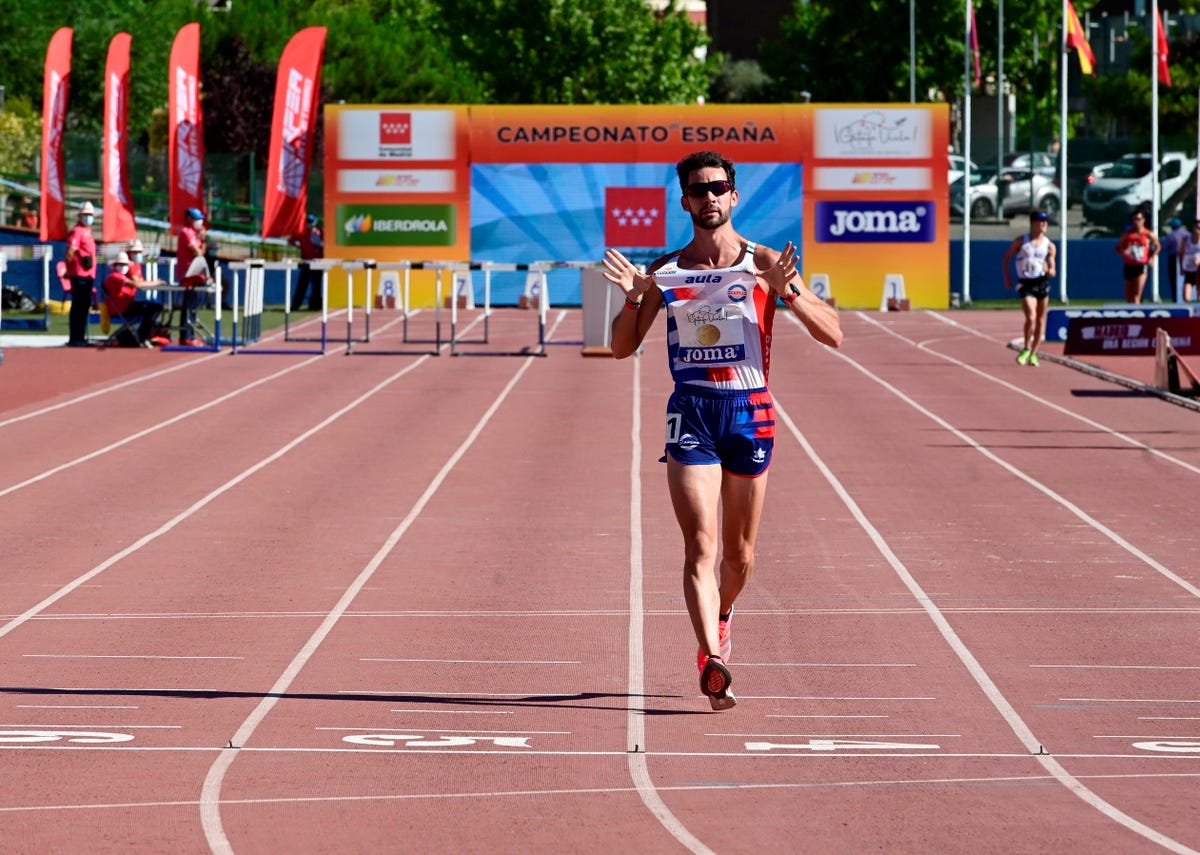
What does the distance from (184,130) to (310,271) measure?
5792mm

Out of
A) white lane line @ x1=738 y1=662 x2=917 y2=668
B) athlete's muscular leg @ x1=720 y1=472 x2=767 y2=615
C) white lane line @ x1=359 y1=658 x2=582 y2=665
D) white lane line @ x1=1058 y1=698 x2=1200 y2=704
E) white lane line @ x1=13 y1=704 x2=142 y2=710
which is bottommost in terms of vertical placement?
white lane line @ x1=1058 y1=698 x2=1200 y2=704

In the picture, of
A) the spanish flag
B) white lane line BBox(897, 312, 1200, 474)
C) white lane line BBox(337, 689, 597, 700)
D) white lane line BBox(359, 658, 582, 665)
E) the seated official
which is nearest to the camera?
white lane line BBox(337, 689, 597, 700)

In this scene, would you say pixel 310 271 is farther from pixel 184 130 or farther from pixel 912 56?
pixel 912 56

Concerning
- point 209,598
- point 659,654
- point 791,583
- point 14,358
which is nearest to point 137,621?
point 209,598

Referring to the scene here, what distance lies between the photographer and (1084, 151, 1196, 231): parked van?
46.6 m

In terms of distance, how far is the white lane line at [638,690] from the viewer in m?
6.01

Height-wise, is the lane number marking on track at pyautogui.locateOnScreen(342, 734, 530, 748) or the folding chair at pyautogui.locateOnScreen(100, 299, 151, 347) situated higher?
the folding chair at pyautogui.locateOnScreen(100, 299, 151, 347)

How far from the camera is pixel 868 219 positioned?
4066 cm

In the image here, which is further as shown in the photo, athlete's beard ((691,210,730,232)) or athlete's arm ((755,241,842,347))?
athlete's beard ((691,210,730,232))

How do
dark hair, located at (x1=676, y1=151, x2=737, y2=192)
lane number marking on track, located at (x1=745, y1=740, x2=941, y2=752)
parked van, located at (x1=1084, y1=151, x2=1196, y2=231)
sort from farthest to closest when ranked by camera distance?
parked van, located at (x1=1084, y1=151, x2=1196, y2=231)
dark hair, located at (x1=676, y1=151, x2=737, y2=192)
lane number marking on track, located at (x1=745, y1=740, x2=941, y2=752)

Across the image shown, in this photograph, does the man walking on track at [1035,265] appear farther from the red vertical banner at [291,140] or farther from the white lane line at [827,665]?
the white lane line at [827,665]

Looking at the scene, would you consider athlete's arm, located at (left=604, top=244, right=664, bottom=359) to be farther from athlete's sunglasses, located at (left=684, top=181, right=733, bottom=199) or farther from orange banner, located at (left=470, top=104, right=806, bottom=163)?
orange banner, located at (left=470, top=104, right=806, bottom=163)

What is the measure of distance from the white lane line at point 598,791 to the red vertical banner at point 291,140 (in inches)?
1116

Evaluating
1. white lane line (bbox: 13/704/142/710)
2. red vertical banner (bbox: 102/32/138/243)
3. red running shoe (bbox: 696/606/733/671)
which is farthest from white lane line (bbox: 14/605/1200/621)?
red vertical banner (bbox: 102/32/138/243)
